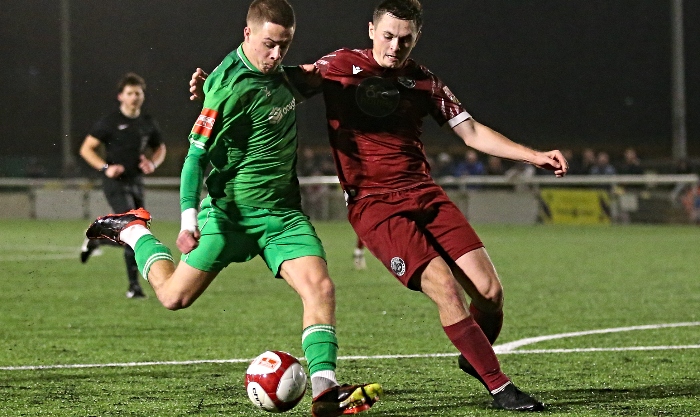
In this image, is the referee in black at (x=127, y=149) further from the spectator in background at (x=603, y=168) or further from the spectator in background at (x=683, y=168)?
the spectator in background at (x=683, y=168)

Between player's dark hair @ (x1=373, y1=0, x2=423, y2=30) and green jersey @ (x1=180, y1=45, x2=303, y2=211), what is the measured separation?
24.1 inches

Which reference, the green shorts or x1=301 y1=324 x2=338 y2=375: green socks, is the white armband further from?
x1=301 y1=324 x2=338 y2=375: green socks

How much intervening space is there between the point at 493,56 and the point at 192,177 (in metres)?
38.4

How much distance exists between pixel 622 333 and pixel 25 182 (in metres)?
25.1

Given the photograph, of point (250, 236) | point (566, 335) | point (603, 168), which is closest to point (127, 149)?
point (566, 335)

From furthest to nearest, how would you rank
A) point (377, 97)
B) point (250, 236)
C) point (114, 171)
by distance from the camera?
point (114, 171), point (377, 97), point (250, 236)

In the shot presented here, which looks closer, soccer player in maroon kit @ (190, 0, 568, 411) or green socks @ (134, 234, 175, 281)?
soccer player in maroon kit @ (190, 0, 568, 411)

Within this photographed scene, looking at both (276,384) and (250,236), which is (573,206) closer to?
(250,236)

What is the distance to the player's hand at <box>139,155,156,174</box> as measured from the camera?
11352 mm

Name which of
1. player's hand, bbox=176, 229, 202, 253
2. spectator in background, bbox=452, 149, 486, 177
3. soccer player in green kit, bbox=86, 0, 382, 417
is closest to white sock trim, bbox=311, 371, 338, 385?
soccer player in green kit, bbox=86, 0, 382, 417

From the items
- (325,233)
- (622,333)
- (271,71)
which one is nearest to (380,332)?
(622,333)

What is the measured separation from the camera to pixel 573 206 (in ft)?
83.8

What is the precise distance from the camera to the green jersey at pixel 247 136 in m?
5.24

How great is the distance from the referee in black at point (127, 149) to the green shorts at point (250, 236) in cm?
596
